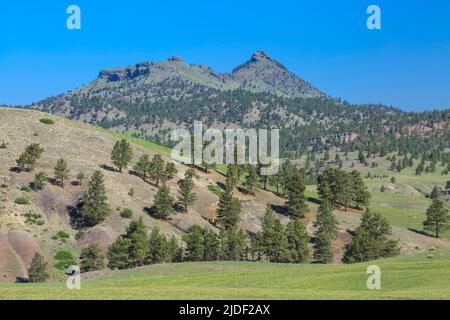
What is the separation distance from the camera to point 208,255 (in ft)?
334

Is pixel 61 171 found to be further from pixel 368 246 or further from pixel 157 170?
pixel 368 246

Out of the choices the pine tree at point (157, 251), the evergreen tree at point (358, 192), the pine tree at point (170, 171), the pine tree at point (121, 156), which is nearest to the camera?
the pine tree at point (157, 251)

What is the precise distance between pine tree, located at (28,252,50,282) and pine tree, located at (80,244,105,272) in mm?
5867

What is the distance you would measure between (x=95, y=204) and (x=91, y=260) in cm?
2066

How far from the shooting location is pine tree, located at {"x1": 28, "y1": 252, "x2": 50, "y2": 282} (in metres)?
90.8

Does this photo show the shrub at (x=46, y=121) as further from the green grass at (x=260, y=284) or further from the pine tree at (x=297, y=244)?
the green grass at (x=260, y=284)

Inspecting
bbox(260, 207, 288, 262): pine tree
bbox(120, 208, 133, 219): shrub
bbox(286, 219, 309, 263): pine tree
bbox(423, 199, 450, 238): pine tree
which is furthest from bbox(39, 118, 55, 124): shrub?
bbox(423, 199, 450, 238): pine tree

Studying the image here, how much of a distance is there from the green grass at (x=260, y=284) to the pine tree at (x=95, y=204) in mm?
48402

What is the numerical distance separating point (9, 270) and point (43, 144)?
4901 cm

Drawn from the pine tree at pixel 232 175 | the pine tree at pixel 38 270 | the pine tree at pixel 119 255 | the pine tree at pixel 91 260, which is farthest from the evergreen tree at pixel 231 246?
the pine tree at pixel 232 175

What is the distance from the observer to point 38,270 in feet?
298

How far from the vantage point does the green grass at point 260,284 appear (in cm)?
3644

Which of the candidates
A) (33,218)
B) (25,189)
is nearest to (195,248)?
(33,218)
